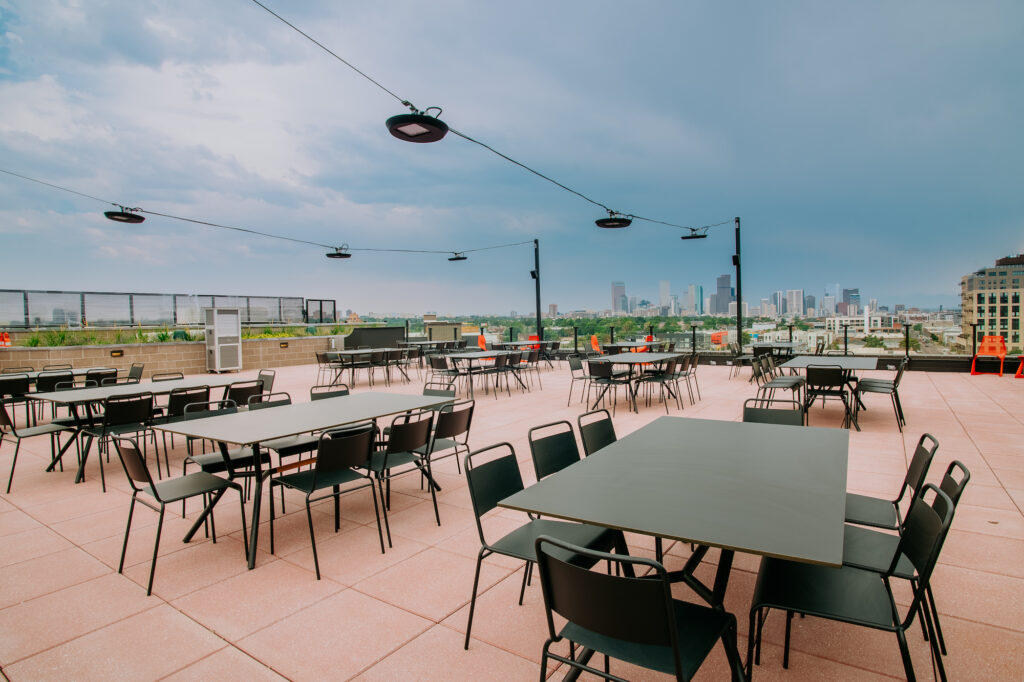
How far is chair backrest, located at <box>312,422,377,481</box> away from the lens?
8.20ft

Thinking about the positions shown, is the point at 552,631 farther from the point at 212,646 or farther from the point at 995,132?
the point at 995,132

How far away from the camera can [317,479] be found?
2.73 meters

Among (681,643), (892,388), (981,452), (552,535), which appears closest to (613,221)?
(892,388)

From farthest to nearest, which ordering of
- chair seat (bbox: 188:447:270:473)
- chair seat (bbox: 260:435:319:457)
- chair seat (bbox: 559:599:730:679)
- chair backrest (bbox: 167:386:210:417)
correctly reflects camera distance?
1. chair backrest (bbox: 167:386:210:417)
2. chair seat (bbox: 260:435:319:457)
3. chair seat (bbox: 188:447:270:473)
4. chair seat (bbox: 559:599:730:679)

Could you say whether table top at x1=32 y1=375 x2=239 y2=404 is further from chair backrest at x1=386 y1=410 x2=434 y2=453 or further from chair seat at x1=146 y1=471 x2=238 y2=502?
chair backrest at x1=386 y1=410 x2=434 y2=453

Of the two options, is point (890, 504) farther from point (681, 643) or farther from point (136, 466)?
point (136, 466)

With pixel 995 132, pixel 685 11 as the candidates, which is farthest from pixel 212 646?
pixel 995 132

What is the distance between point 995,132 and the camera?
12164mm

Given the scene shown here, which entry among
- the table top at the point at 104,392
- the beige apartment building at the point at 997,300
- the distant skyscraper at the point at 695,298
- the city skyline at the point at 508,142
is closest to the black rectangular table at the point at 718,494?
the city skyline at the point at 508,142

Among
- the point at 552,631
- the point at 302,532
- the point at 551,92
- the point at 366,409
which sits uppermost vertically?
the point at 551,92

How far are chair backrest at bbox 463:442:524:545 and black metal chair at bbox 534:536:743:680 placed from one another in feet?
2.07

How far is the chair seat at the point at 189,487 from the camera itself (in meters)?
2.46

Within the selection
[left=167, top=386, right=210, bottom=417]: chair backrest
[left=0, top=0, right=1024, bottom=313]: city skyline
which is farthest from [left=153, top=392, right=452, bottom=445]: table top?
[left=0, top=0, right=1024, bottom=313]: city skyline

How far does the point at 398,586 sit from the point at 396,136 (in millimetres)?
3445
